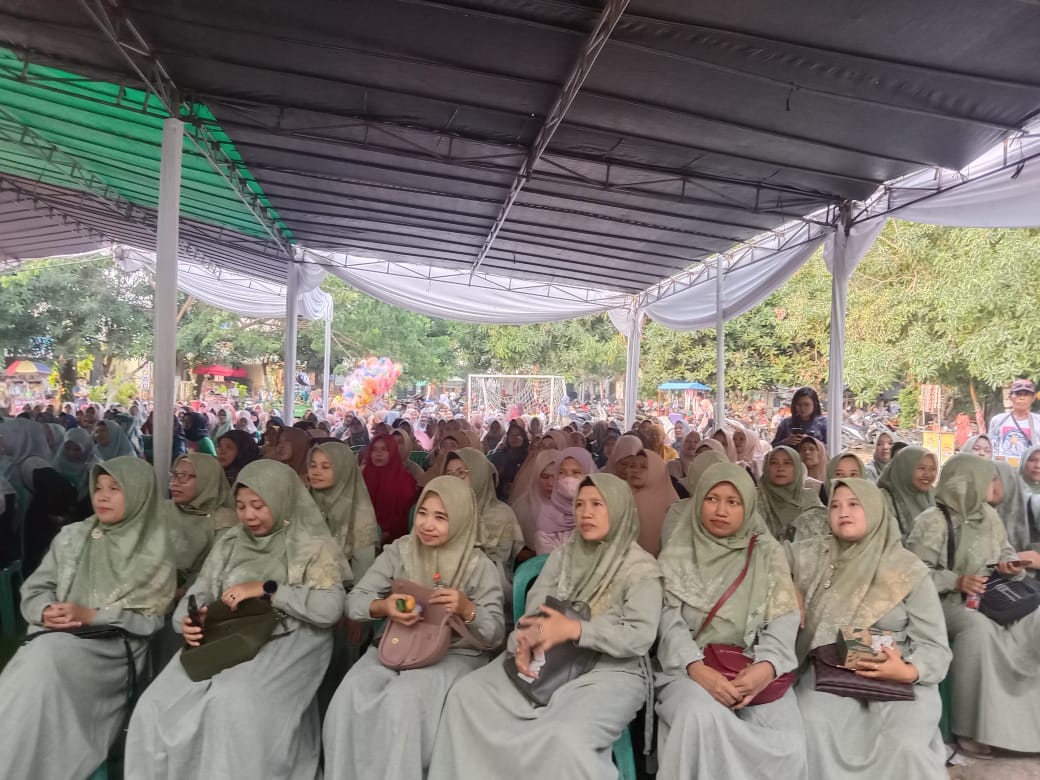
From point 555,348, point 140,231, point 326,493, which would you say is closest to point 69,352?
point 140,231

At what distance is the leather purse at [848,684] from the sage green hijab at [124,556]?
2.43m

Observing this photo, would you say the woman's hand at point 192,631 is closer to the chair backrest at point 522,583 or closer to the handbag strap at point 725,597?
the chair backrest at point 522,583

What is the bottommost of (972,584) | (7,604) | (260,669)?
(7,604)

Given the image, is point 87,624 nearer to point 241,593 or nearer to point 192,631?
point 192,631

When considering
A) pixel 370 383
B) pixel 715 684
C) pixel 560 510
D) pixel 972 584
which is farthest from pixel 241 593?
pixel 370 383

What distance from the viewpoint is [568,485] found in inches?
160

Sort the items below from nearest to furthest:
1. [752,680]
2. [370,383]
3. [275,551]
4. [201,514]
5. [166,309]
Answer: [752,680] < [275,551] < [201,514] < [166,309] < [370,383]

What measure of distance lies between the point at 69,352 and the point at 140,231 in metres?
12.4

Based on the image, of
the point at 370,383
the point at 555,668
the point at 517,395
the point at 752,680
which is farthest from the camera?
the point at 370,383

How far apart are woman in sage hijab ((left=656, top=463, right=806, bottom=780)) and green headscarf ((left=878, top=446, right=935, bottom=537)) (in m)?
1.64

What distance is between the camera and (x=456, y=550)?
2.87m

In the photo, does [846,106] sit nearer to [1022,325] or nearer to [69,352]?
[1022,325]

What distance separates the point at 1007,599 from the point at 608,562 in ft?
5.81

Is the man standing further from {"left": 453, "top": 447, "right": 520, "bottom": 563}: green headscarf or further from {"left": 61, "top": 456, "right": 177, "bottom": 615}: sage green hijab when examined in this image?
{"left": 61, "top": 456, "right": 177, "bottom": 615}: sage green hijab
